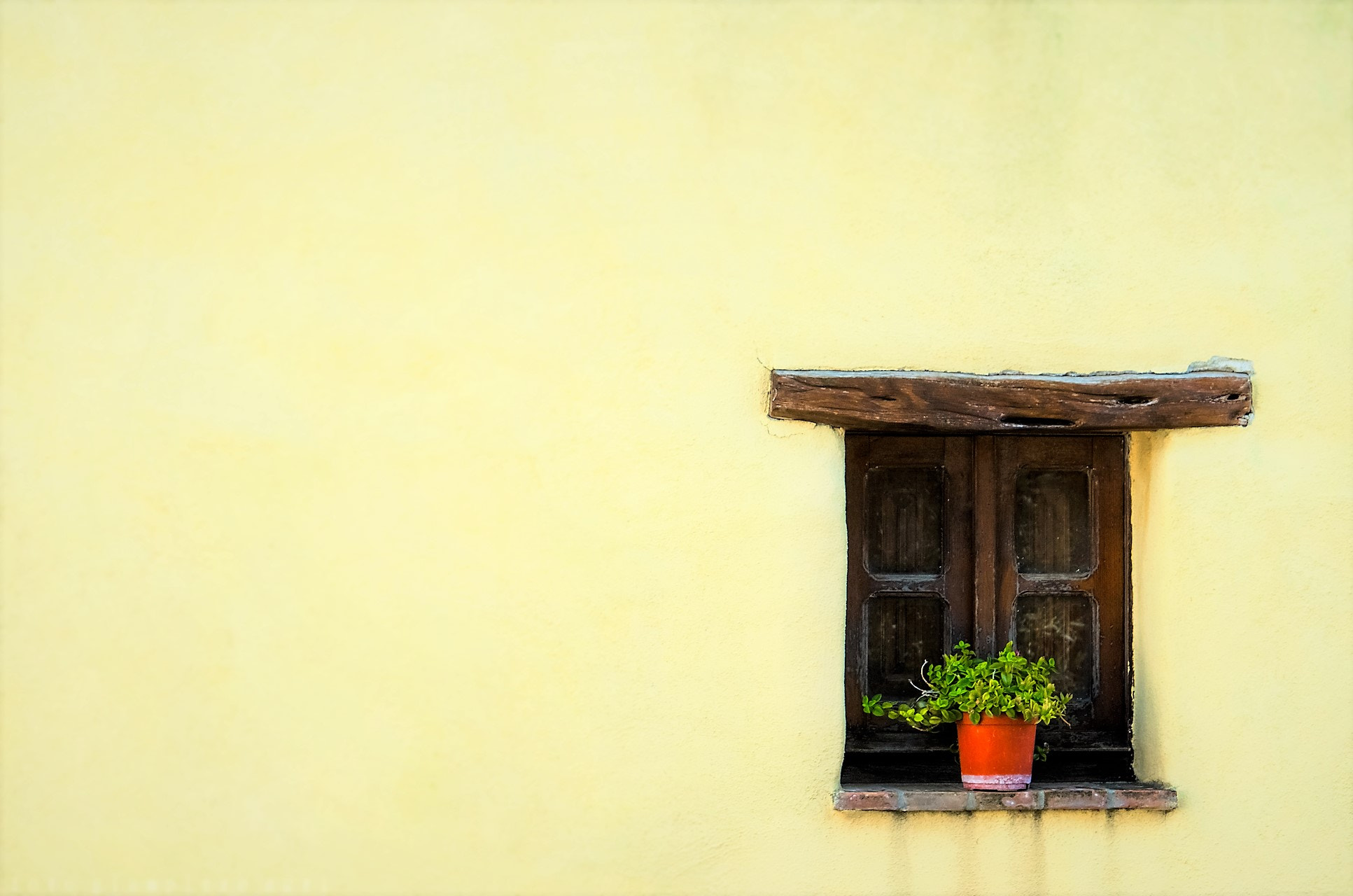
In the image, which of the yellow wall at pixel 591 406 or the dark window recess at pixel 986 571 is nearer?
the yellow wall at pixel 591 406

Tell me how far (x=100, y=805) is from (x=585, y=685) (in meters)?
1.33

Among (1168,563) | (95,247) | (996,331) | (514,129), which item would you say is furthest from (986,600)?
(95,247)

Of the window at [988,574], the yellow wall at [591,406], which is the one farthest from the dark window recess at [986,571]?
the yellow wall at [591,406]

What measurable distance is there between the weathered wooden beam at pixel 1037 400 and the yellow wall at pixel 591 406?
68mm

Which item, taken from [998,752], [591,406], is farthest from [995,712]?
[591,406]

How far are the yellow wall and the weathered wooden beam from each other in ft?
0.22

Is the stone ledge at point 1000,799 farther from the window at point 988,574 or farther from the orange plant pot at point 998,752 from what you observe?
the window at point 988,574

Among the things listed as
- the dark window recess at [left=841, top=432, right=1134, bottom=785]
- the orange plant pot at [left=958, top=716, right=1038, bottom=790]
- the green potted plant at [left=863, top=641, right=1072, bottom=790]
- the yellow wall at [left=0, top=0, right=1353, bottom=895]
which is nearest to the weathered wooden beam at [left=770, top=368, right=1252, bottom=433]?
the yellow wall at [left=0, top=0, right=1353, bottom=895]

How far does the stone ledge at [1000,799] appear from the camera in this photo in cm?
282

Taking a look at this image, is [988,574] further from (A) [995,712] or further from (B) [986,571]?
(A) [995,712]

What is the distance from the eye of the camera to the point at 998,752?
2.83 meters

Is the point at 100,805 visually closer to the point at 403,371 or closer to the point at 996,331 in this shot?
the point at 403,371

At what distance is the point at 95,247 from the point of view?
9.29ft

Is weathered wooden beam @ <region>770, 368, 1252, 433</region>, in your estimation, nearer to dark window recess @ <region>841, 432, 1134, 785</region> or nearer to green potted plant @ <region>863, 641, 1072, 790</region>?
dark window recess @ <region>841, 432, 1134, 785</region>
